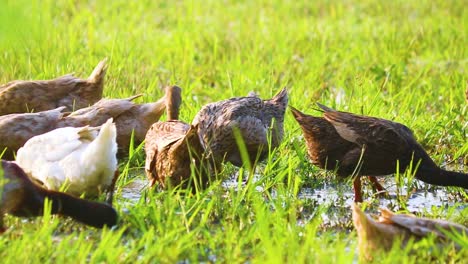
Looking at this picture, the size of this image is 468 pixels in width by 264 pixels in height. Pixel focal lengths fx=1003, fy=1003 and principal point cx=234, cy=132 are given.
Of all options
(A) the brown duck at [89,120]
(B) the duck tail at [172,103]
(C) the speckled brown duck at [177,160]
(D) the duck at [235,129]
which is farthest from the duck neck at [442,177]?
(A) the brown duck at [89,120]

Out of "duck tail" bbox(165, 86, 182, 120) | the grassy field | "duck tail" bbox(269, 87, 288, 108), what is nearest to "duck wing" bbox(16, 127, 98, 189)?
the grassy field

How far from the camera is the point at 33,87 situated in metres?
7.32

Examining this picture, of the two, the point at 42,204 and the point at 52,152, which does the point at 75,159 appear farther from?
the point at 42,204

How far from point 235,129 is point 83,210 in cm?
167

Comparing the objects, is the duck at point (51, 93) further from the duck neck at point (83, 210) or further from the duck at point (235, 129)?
the duck neck at point (83, 210)

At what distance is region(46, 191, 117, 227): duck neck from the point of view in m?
4.87

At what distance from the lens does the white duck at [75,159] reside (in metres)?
5.31

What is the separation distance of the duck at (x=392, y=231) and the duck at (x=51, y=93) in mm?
3390

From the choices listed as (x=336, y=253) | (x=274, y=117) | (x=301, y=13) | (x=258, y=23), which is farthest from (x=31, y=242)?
(x=301, y=13)

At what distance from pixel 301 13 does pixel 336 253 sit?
8327 millimetres

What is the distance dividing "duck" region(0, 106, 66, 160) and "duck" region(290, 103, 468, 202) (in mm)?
1822

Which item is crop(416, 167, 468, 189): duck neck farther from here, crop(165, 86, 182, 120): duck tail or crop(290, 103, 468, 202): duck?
crop(165, 86, 182, 120): duck tail

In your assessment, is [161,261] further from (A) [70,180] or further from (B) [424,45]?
(B) [424,45]

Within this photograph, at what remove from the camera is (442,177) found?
589 cm
